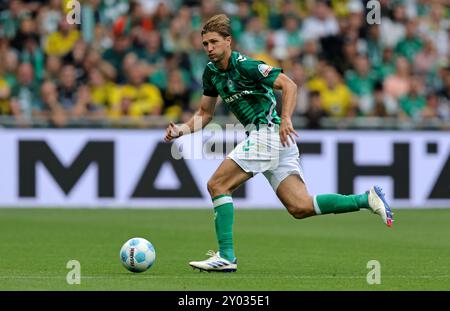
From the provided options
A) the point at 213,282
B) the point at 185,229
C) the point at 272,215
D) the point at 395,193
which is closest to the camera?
the point at 213,282

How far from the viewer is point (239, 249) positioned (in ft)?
41.5

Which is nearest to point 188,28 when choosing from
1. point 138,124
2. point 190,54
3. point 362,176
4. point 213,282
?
point 190,54

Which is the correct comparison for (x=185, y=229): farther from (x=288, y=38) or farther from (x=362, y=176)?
(x=288, y=38)

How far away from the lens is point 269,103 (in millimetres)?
10352

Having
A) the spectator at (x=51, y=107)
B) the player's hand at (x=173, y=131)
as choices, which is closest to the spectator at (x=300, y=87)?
the spectator at (x=51, y=107)

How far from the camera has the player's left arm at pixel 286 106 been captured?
9.69m

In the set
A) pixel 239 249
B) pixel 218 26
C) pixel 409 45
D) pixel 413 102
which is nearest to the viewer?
pixel 218 26

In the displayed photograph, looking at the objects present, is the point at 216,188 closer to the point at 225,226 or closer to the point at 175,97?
the point at 225,226

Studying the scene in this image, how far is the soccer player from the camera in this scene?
1012 cm

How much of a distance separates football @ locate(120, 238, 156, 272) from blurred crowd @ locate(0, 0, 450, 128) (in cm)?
945

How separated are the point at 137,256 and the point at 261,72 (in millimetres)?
1891

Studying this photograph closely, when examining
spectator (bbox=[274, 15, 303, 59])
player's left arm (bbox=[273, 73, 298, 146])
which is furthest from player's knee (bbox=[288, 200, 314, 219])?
spectator (bbox=[274, 15, 303, 59])

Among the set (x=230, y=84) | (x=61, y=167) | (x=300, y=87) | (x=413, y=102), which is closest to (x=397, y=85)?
(x=413, y=102)

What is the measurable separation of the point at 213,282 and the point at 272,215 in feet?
29.5
